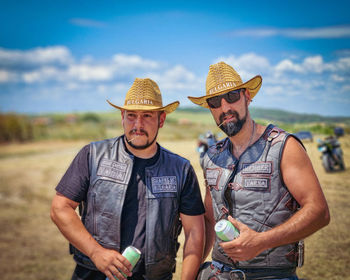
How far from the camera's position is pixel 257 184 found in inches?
122

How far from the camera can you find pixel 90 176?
355 cm

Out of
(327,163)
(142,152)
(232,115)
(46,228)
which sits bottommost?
(46,228)

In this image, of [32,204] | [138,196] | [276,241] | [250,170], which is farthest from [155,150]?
[32,204]

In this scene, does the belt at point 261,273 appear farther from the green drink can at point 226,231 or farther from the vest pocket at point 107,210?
the vest pocket at point 107,210

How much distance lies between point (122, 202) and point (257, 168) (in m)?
1.46

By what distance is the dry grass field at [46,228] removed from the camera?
5668 millimetres

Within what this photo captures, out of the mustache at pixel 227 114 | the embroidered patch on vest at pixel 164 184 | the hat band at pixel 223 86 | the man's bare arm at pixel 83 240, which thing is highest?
the hat band at pixel 223 86

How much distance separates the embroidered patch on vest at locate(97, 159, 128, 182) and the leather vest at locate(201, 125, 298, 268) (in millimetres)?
1013

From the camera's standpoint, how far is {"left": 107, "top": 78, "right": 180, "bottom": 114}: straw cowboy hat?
365 cm

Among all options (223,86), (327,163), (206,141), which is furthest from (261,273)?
(327,163)

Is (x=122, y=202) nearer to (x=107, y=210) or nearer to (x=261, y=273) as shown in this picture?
(x=107, y=210)

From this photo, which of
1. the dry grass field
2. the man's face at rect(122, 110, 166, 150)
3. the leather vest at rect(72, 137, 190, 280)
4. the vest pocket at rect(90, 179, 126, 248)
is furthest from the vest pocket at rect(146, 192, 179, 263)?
the dry grass field

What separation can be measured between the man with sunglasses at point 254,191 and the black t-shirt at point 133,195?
24 centimetres

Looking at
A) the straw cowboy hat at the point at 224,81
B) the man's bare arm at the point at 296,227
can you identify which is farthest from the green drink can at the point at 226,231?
the straw cowboy hat at the point at 224,81
